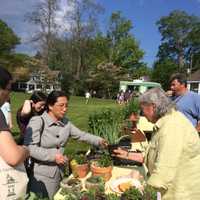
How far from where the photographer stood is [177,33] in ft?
210

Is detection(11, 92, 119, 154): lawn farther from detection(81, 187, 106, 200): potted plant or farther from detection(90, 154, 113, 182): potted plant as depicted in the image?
detection(81, 187, 106, 200): potted plant

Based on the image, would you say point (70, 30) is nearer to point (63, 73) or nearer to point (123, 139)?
point (63, 73)

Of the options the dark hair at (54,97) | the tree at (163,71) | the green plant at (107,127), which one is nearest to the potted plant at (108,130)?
the green plant at (107,127)

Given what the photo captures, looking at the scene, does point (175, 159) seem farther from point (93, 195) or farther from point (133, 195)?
point (93, 195)


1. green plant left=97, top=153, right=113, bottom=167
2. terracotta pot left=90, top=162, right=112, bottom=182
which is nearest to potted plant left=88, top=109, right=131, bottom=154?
green plant left=97, top=153, right=113, bottom=167

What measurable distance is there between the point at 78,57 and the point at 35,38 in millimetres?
6965

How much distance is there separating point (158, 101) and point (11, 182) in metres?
1.17

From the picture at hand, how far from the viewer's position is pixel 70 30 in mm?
47875

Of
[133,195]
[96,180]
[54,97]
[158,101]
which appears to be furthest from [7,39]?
[133,195]

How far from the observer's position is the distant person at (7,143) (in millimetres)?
2186

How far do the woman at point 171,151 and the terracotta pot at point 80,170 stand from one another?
99cm

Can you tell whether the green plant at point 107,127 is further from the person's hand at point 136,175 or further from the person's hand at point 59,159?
the person's hand at point 59,159

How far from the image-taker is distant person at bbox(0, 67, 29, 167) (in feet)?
7.17

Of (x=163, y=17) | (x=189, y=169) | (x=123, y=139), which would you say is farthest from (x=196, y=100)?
(x=163, y=17)
